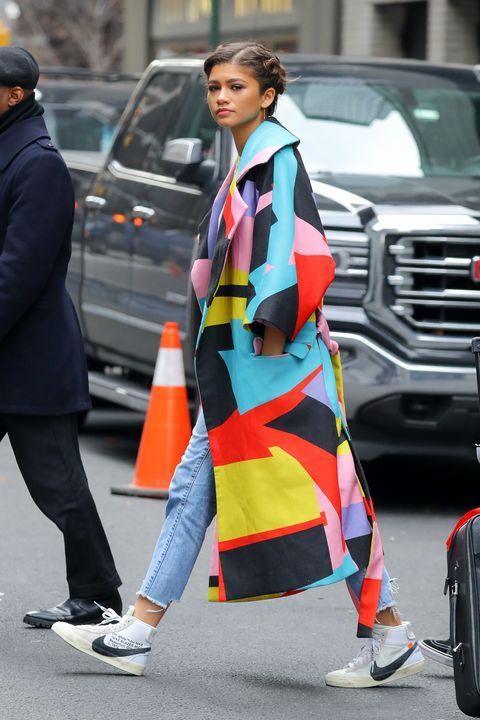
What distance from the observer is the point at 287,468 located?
467 cm

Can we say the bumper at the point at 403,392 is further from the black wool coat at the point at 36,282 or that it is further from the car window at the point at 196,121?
the black wool coat at the point at 36,282

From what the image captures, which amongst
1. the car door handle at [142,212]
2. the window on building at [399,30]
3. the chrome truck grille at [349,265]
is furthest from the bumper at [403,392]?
the window on building at [399,30]

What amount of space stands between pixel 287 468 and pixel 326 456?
120 mm

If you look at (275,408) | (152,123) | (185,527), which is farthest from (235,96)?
(152,123)

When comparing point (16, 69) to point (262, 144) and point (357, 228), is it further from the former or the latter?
point (357, 228)

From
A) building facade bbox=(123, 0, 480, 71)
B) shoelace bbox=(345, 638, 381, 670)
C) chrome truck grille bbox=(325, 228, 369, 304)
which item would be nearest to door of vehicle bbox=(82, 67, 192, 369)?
chrome truck grille bbox=(325, 228, 369, 304)

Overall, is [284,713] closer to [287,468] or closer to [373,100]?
[287,468]

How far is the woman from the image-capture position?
4.66 metres

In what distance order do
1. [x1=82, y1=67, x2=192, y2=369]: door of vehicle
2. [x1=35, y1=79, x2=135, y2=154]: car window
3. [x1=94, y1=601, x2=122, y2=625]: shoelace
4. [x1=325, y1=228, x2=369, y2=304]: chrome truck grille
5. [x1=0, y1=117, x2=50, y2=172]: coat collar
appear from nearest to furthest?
[x1=94, y1=601, x2=122, y2=625]: shoelace → [x1=0, y1=117, x2=50, y2=172]: coat collar → [x1=325, y1=228, x2=369, y2=304]: chrome truck grille → [x1=82, y1=67, x2=192, y2=369]: door of vehicle → [x1=35, y1=79, x2=135, y2=154]: car window

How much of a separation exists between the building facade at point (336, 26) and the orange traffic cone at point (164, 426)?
9555 mm

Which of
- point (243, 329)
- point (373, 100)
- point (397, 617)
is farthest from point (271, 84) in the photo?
point (373, 100)

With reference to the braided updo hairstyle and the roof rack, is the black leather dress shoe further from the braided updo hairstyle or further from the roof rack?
the roof rack

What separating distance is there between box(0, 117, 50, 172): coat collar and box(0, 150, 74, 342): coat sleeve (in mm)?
74

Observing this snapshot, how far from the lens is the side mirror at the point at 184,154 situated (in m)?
8.15
